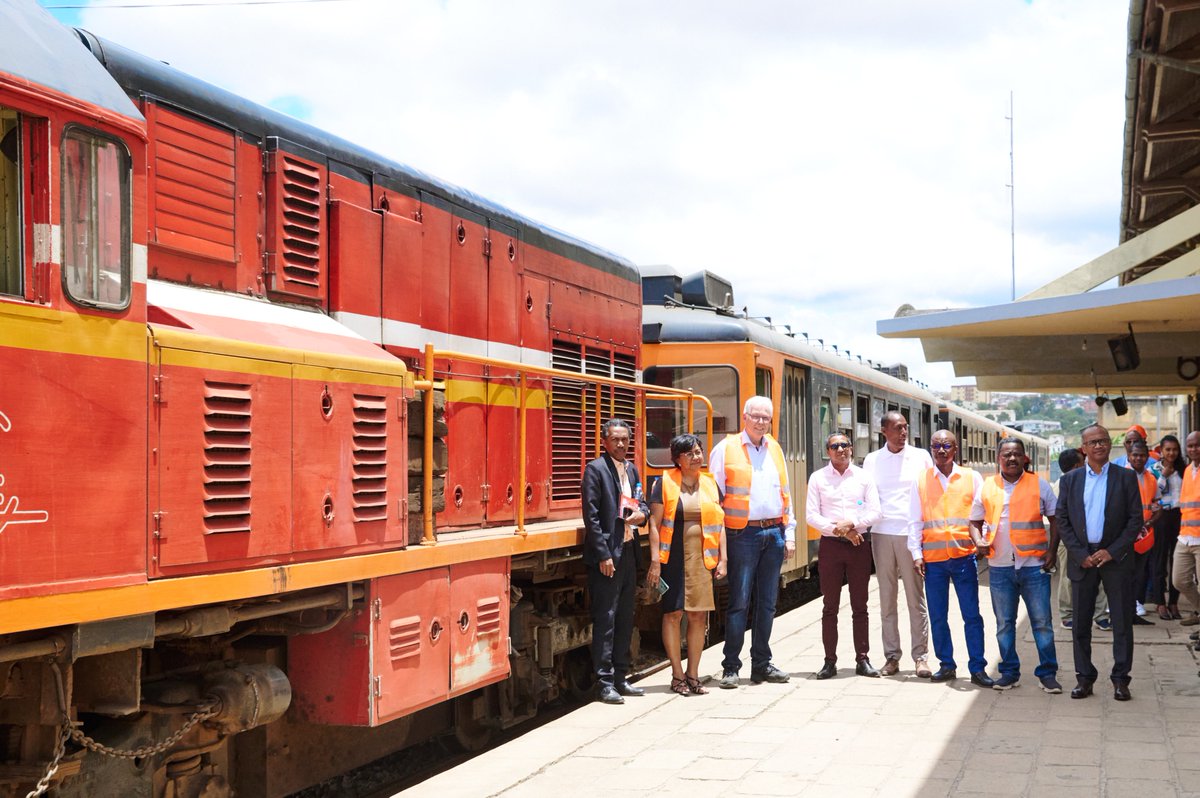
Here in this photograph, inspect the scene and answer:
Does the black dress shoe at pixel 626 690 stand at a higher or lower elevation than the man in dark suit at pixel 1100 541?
lower

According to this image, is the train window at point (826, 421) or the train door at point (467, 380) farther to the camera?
the train window at point (826, 421)

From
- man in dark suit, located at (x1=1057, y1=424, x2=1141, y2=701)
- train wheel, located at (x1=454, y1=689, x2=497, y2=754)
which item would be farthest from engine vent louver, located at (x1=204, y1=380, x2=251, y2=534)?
man in dark suit, located at (x1=1057, y1=424, x2=1141, y2=701)

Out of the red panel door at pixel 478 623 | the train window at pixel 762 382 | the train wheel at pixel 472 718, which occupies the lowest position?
the train wheel at pixel 472 718

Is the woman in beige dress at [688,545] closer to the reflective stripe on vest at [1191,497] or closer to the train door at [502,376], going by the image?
the train door at [502,376]

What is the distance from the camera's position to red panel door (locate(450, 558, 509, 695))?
6473 mm

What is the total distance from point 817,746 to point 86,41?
17.2 feet

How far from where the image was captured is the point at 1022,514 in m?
8.31

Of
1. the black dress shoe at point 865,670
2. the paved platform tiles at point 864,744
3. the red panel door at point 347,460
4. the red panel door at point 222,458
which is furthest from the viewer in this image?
the black dress shoe at point 865,670

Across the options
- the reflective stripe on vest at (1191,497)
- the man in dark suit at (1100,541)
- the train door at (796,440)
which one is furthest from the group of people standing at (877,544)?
the train door at (796,440)

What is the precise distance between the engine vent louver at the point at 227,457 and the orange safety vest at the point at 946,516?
5.43 m

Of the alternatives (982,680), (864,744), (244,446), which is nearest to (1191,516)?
(982,680)

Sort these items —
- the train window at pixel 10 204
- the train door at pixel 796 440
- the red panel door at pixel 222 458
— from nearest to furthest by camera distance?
the train window at pixel 10 204 < the red panel door at pixel 222 458 < the train door at pixel 796 440

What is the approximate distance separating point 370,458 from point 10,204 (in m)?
2.27

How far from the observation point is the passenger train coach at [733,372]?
12.1 m
